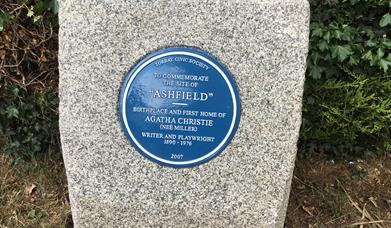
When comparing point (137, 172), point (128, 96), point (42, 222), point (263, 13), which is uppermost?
point (263, 13)

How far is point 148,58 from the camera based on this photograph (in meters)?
2.07

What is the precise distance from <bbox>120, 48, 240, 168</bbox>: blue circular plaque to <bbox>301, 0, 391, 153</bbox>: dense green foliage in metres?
0.86

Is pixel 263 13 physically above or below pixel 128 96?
above

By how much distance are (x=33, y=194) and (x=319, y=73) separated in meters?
1.85

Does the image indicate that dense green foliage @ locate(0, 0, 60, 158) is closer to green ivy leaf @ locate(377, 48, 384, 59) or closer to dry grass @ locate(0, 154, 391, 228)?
dry grass @ locate(0, 154, 391, 228)

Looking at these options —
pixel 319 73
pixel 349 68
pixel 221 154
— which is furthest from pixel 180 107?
pixel 349 68

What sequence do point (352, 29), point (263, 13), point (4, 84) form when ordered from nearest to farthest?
point (263, 13)
point (352, 29)
point (4, 84)

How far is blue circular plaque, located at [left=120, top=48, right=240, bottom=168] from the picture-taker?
2072 millimetres

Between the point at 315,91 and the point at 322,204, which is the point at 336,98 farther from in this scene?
the point at 322,204

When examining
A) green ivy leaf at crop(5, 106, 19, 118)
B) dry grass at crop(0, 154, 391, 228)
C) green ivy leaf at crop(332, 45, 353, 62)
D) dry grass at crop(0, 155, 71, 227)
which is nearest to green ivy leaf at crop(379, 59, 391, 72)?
green ivy leaf at crop(332, 45, 353, 62)

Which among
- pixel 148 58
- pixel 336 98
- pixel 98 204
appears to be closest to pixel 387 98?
pixel 336 98

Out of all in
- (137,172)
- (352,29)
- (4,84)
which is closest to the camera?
(137,172)

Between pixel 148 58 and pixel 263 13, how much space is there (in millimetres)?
533

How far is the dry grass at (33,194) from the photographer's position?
2674 millimetres
